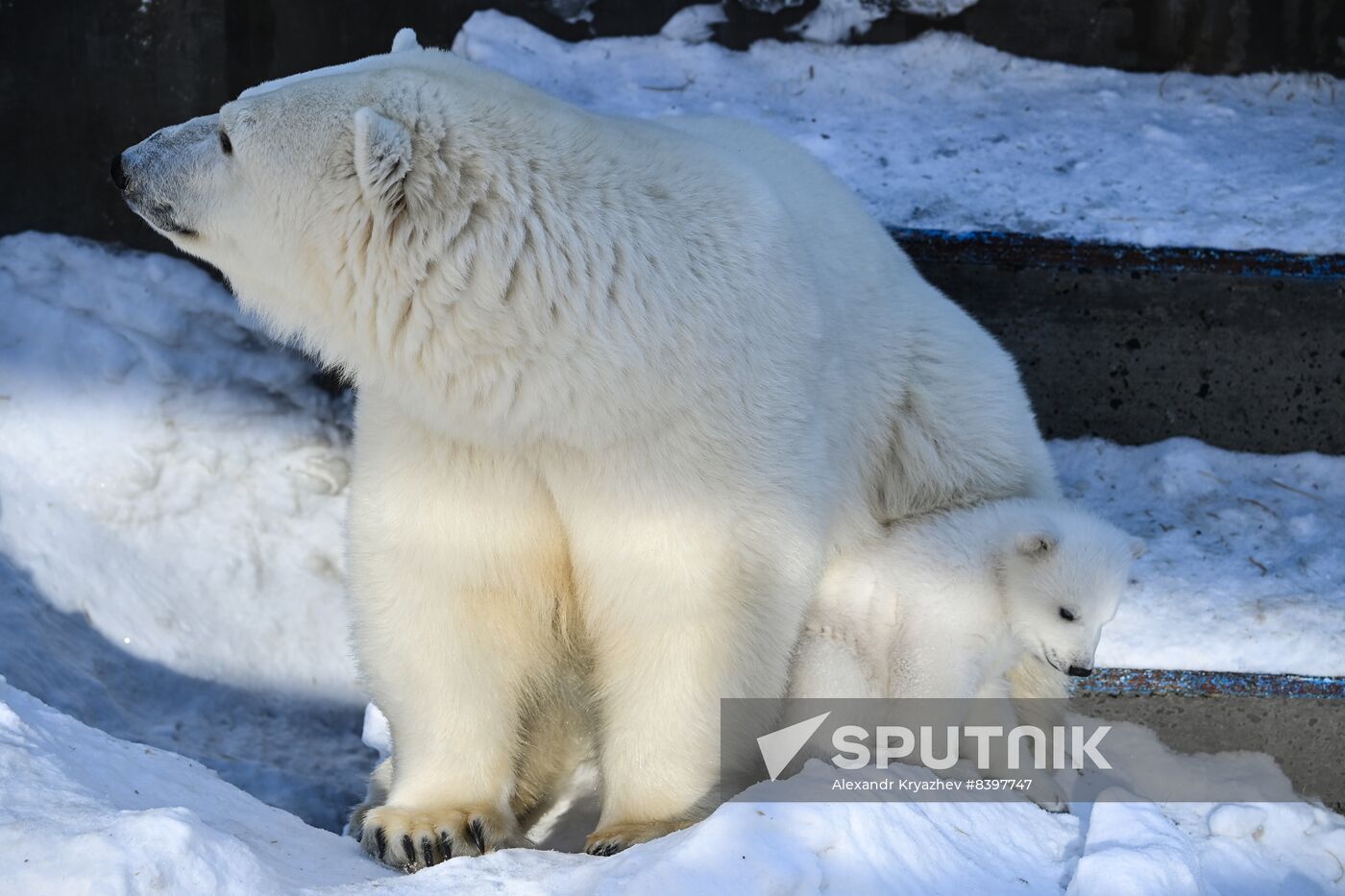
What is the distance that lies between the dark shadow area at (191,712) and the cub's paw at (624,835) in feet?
3.49

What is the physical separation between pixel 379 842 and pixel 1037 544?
1.16m

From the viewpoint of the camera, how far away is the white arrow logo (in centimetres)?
230

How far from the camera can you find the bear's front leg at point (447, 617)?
6.91 feet

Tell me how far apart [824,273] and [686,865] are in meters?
1.06

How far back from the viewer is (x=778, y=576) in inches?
84.5

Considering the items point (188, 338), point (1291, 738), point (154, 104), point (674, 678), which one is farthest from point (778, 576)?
point (154, 104)

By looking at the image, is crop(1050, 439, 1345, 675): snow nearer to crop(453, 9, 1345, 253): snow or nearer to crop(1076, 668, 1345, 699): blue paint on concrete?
crop(1076, 668, 1345, 699): blue paint on concrete

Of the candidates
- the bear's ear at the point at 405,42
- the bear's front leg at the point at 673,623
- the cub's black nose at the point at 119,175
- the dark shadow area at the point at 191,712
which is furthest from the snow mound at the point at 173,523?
the bear's ear at the point at 405,42

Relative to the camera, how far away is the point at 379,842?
2113 mm

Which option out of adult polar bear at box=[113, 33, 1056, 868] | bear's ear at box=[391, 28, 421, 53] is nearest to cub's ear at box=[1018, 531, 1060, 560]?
adult polar bear at box=[113, 33, 1056, 868]

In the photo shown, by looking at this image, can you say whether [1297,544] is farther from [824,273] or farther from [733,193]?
[733,193]

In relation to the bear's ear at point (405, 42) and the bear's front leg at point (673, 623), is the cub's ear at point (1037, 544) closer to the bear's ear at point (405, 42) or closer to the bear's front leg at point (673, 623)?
the bear's front leg at point (673, 623)

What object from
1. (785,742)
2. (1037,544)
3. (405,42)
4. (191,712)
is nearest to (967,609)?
(1037,544)

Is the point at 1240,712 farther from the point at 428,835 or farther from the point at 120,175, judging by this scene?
the point at 120,175
